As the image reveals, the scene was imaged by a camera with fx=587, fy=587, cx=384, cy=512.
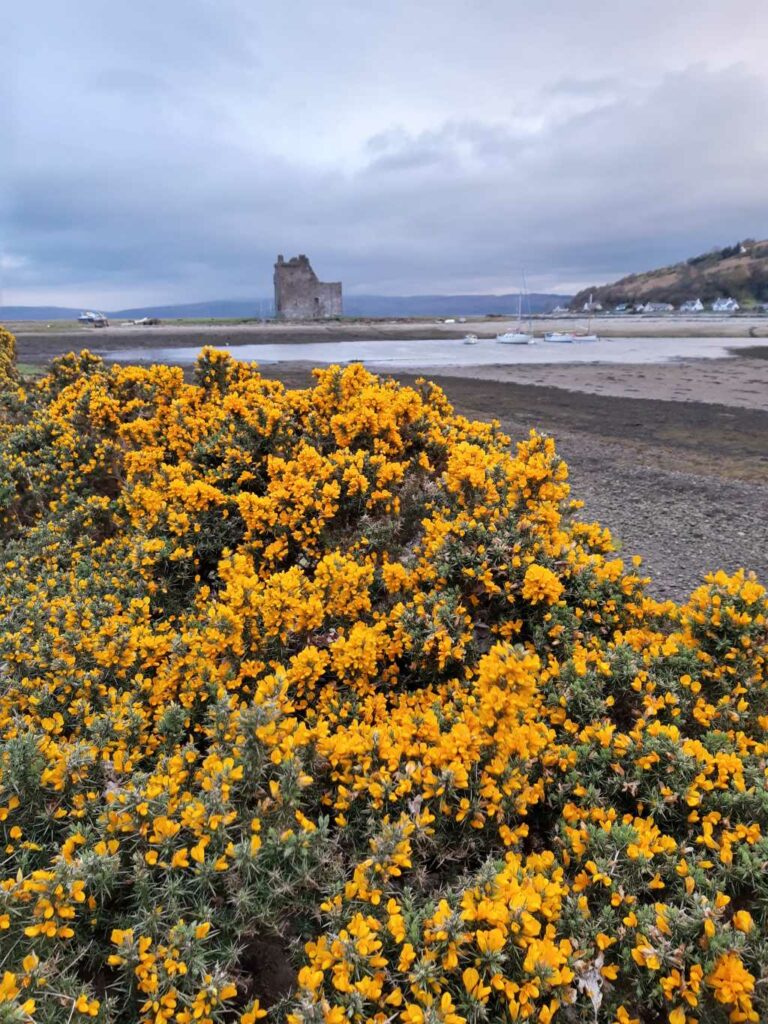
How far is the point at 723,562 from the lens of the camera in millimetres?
6344

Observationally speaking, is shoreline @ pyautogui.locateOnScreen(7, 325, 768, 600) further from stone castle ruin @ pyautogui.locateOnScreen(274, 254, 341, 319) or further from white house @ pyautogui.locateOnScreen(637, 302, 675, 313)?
white house @ pyautogui.locateOnScreen(637, 302, 675, 313)

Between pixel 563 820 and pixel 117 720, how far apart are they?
2.08 meters

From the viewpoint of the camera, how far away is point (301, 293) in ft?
277

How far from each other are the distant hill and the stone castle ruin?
73.5 meters

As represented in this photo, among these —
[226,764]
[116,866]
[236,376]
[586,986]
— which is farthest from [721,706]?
[236,376]

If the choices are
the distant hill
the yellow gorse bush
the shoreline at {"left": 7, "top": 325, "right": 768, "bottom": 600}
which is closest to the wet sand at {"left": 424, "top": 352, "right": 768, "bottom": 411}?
the shoreline at {"left": 7, "top": 325, "right": 768, "bottom": 600}

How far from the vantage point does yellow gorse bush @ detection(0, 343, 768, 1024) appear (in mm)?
1744

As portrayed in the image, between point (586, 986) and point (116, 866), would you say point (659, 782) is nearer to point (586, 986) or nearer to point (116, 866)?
point (586, 986)

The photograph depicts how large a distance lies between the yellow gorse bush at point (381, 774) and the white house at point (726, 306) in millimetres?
110290

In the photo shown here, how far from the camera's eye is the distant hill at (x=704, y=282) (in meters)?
112

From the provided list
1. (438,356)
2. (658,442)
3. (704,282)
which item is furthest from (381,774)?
(704,282)

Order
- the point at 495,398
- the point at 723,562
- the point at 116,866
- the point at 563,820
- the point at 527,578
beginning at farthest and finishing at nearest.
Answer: the point at 495,398, the point at 723,562, the point at 527,578, the point at 563,820, the point at 116,866

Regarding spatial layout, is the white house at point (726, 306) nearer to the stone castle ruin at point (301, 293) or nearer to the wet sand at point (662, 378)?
the stone castle ruin at point (301, 293)

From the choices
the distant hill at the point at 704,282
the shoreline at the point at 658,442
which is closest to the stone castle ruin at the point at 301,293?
the shoreline at the point at 658,442
